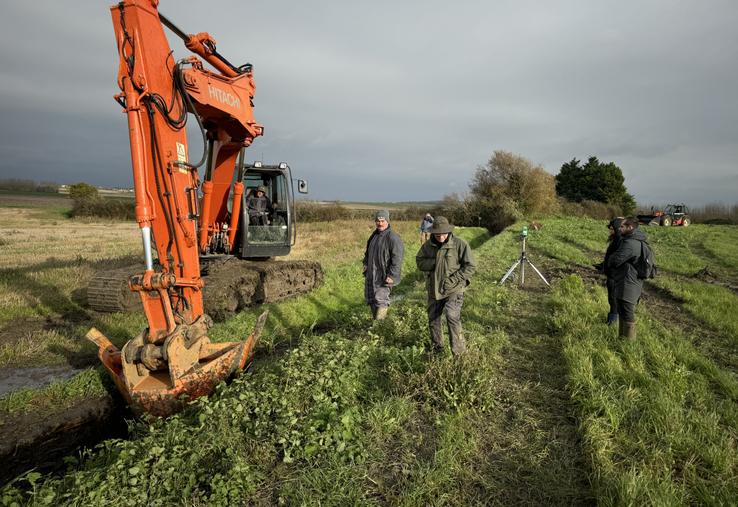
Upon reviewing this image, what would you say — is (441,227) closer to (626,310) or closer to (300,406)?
(300,406)

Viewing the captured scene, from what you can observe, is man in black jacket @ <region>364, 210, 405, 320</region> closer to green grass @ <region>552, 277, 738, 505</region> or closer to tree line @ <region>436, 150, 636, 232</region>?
green grass @ <region>552, 277, 738, 505</region>

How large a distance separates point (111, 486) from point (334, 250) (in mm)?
14970

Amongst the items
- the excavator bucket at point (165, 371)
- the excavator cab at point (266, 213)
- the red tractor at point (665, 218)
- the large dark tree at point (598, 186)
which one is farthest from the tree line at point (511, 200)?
the excavator bucket at point (165, 371)

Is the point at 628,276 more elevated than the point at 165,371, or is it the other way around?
the point at 628,276

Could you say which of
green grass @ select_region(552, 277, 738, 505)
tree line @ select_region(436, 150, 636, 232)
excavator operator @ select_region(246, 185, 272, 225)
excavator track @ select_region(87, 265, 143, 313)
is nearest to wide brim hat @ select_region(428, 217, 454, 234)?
green grass @ select_region(552, 277, 738, 505)

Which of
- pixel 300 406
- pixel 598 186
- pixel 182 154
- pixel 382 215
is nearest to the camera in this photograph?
pixel 300 406

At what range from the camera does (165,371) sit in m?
4.63

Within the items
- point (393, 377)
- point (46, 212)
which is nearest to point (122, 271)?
point (393, 377)

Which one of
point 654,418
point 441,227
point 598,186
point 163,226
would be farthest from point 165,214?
point 598,186

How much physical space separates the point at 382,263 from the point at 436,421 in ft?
9.96

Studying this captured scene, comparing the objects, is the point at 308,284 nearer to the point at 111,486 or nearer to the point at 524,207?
the point at 111,486

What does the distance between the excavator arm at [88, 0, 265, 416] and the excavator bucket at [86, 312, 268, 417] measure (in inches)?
0.4

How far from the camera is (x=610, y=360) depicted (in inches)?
194

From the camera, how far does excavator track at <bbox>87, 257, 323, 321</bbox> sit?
754cm
